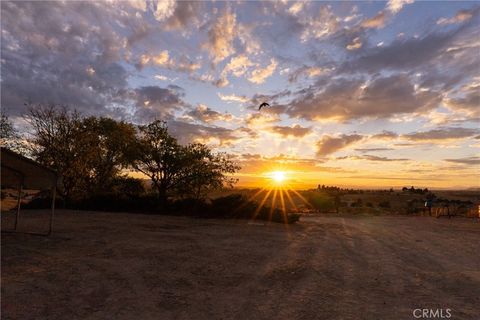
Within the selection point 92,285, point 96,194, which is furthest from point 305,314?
point 96,194

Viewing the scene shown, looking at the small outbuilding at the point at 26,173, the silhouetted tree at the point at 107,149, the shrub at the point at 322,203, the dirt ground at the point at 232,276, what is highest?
the silhouetted tree at the point at 107,149

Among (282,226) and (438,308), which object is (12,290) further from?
(282,226)

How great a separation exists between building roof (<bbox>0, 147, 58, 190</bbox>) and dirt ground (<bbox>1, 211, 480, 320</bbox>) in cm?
230

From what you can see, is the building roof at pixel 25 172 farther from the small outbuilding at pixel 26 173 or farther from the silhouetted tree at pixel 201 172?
the silhouetted tree at pixel 201 172

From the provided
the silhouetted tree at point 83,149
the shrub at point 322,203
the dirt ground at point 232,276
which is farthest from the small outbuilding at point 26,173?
the shrub at point 322,203

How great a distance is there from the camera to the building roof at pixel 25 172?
49.8 feet

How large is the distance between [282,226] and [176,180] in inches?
483

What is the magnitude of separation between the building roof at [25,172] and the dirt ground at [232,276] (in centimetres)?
230

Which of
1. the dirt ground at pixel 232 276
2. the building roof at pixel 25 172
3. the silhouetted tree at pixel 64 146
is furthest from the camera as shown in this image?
the silhouetted tree at pixel 64 146

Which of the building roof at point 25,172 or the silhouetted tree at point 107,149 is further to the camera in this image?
the silhouetted tree at point 107,149

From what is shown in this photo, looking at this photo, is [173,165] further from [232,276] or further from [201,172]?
[232,276]

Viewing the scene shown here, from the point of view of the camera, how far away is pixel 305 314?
7949 mm

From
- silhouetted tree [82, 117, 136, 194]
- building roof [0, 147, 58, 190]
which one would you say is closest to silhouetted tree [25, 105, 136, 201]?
silhouetted tree [82, 117, 136, 194]

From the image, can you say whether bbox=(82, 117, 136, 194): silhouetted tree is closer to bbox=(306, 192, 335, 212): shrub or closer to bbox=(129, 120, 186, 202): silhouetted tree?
bbox=(129, 120, 186, 202): silhouetted tree
